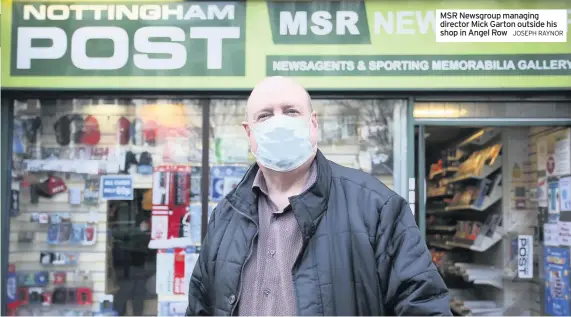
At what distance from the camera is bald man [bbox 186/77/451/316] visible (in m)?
2.02

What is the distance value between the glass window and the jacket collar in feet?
11.1

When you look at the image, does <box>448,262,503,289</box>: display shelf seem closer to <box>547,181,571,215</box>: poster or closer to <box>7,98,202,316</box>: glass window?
<box>547,181,571,215</box>: poster

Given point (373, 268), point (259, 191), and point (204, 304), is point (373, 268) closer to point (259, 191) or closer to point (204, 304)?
point (259, 191)

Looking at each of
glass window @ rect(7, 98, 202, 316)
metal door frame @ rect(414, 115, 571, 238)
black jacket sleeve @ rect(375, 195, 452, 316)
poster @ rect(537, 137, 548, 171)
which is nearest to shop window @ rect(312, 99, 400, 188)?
metal door frame @ rect(414, 115, 571, 238)

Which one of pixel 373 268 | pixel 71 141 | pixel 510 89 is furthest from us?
pixel 71 141

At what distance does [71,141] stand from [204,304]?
3.86m

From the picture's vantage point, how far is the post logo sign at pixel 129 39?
545cm

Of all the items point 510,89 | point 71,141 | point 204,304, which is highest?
point 510,89

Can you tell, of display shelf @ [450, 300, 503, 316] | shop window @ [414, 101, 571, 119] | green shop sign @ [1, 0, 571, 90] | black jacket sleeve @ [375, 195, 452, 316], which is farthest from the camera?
display shelf @ [450, 300, 503, 316]

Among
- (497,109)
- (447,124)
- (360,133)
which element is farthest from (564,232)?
(360,133)

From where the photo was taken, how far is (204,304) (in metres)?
2.36

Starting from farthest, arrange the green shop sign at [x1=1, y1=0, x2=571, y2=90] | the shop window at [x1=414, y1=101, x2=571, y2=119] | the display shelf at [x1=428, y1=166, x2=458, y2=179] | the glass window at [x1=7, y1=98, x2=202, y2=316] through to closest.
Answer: the display shelf at [x1=428, y1=166, x2=458, y2=179] < the glass window at [x1=7, y1=98, x2=202, y2=316] < the shop window at [x1=414, y1=101, x2=571, y2=119] < the green shop sign at [x1=1, y1=0, x2=571, y2=90]

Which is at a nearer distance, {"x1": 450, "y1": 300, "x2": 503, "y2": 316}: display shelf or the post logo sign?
the post logo sign

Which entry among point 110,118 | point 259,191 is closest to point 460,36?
point 110,118
